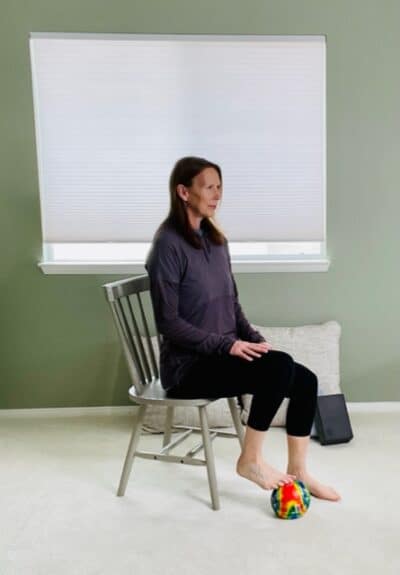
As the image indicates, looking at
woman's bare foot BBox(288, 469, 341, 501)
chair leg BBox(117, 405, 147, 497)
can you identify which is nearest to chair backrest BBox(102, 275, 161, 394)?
chair leg BBox(117, 405, 147, 497)

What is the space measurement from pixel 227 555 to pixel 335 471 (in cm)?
76

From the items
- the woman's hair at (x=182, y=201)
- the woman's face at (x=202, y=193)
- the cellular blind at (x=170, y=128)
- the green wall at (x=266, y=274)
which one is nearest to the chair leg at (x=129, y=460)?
the woman's hair at (x=182, y=201)

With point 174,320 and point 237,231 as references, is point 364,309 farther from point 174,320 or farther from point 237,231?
point 174,320

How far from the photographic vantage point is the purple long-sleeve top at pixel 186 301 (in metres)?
2.16

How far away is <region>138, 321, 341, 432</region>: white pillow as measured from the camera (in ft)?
9.57

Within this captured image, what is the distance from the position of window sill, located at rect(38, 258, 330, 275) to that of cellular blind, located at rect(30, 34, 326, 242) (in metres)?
0.13

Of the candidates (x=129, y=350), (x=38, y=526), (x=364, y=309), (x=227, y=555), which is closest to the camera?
(x=227, y=555)

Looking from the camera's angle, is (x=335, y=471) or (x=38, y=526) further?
(x=335, y=471)

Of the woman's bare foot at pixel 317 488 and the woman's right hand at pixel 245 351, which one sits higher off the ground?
the woman's right hand at pixel 245 351

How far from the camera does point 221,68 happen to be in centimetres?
302

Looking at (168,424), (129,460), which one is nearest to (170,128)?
(168,424)

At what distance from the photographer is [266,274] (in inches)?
124

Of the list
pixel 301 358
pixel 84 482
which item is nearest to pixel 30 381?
pixel 84 482

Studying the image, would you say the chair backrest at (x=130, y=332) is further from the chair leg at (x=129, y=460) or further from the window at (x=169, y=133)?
the window at (x=169, y=133)
